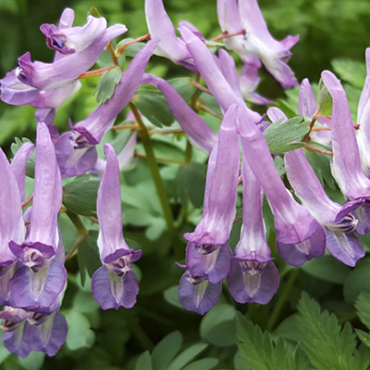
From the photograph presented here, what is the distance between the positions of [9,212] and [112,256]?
166mm

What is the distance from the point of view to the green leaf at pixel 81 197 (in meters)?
0.95

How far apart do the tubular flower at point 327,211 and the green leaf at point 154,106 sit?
260mm

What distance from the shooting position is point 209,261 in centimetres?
80

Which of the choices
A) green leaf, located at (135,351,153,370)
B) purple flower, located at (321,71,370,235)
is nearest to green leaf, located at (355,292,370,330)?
purple flower, located at (321,71,370,235)

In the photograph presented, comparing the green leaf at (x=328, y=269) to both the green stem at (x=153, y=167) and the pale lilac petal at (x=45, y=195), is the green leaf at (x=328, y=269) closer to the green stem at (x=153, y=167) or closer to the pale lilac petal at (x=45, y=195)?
the green stem at (x=153, y=167)

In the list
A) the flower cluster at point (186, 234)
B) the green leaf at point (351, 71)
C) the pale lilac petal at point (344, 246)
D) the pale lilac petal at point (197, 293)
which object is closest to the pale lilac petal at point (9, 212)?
the flower cluster at point (186, 234)

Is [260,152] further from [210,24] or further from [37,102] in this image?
[210,24]

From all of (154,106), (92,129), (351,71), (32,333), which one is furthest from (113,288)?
(351,71)

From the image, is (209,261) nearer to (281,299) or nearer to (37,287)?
(37,287)

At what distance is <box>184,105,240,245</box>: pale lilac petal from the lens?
818mm

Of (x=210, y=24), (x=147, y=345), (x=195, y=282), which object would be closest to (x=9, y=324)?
(x=195, y=282)

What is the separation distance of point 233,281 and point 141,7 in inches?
62.3

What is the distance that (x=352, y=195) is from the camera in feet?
2.76

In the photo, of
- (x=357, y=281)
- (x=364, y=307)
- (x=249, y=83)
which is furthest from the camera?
(x=249, y=83)
